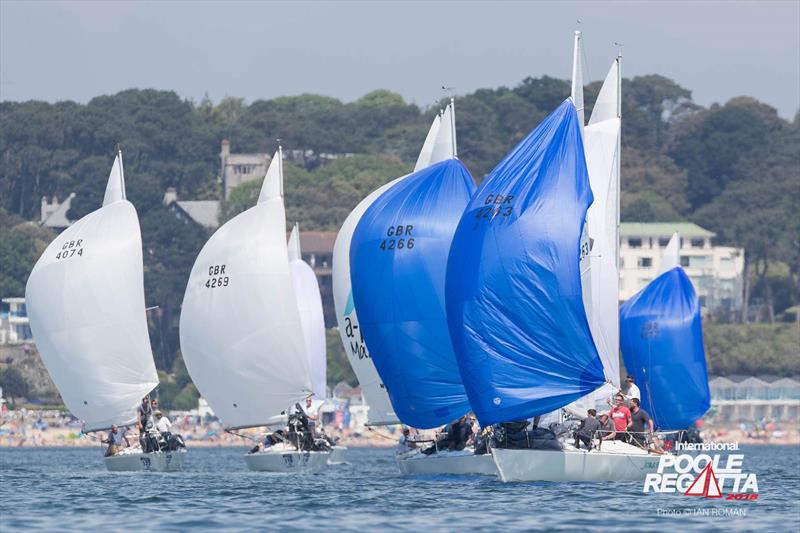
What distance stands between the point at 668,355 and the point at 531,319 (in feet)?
74.6

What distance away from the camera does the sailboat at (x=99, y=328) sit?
52031 mm

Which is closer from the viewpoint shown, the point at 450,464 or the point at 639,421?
the point at 639,421

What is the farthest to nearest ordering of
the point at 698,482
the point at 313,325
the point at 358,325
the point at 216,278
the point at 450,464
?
1. the point at 313,325
2. the point at 216,278
3. the point at 358,325
4. the point at 450,464
5. the point at 698,482

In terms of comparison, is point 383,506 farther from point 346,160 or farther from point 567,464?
point 346,160

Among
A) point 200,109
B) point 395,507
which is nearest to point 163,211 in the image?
point 200,109

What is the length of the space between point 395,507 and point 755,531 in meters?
7.35

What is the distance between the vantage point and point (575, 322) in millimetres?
37500

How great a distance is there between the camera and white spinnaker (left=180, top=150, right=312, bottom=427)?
50.2m

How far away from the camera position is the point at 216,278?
51.9m

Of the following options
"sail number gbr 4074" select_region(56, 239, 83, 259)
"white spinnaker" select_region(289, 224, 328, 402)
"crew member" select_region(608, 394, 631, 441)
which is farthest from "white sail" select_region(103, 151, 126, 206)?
"crew member" select_region(608, 394, 631, 441)

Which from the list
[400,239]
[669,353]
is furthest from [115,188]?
[669,353]

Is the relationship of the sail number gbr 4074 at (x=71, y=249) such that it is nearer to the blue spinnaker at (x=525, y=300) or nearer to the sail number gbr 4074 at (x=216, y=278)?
the sail number gbr 4074 at (x=216, y=278)

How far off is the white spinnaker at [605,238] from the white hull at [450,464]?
3.69 m

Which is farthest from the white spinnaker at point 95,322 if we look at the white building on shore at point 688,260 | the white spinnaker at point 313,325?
the white building on shore at point 688,260
